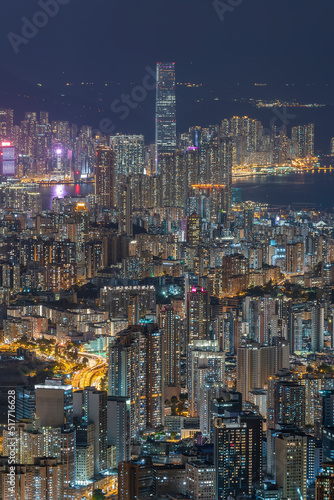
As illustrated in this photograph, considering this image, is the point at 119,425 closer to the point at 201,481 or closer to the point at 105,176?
the point at 201,481

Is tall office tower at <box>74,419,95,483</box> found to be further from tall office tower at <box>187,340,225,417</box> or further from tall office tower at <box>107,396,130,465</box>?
tall office tower at <box>187,340,225,417</box>

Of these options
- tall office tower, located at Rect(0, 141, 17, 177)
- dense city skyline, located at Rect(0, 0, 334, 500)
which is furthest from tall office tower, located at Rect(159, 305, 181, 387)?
tall office tower, located at Rect(0, 141, 17, 177)

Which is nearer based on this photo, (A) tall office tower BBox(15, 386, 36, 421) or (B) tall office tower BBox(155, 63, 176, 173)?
(A) tall office tower BBox(15, 386, 36, 421)

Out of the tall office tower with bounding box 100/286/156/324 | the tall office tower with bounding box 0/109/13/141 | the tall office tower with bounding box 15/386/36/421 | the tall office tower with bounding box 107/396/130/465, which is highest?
the tall office tower with bounding box 0/109/13/141

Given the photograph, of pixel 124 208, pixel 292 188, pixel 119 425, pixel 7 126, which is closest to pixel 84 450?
pixel 119 425

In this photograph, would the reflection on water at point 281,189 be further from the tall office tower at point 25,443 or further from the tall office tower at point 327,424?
the tall office tower at point 25,443

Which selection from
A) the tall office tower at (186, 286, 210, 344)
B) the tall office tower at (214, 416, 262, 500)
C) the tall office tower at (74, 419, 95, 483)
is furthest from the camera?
the tall office tower at (186, 286, 210, 344)

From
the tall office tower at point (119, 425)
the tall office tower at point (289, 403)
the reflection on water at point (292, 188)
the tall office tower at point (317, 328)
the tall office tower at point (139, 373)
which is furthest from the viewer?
the reflection on water at point (292, 188)

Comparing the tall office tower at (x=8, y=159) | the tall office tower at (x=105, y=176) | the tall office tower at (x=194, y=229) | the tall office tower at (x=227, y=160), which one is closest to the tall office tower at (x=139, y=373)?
the tall office tower at (x=194, y=229)
